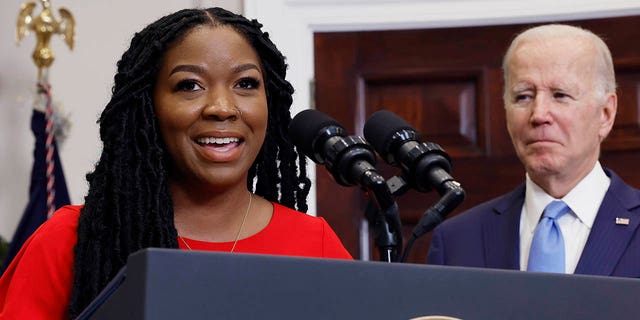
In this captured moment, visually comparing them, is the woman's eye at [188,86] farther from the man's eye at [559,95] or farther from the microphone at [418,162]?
the man's eye at [559,95]

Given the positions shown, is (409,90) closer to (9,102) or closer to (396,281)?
(9,102)

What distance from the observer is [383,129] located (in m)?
1.68

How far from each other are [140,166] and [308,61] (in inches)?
79.5

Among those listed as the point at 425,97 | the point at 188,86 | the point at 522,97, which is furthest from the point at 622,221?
the point at 188,86

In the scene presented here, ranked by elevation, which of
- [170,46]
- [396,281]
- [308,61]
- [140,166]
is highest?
[308,61]

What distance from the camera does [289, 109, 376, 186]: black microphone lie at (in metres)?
1.61

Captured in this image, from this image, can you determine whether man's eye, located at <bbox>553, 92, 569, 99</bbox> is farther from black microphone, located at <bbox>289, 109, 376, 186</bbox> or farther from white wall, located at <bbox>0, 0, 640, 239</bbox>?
black microphone, located at <bbox>289, 109, 376, 186</bbox>

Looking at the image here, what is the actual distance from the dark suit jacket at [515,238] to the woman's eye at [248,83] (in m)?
1.27

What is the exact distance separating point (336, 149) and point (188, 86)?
39 centimetres

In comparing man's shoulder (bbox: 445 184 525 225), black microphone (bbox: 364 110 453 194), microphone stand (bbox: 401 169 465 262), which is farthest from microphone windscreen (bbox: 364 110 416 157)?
man's shoulder (bbox: 445 184 525 225)

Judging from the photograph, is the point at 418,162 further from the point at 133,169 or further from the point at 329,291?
the point at 133,169

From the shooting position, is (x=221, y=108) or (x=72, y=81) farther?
(x=72, y=81)

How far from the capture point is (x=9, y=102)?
12.5 ft

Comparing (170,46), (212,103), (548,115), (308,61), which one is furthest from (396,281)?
(308,61)
